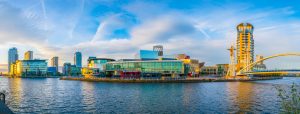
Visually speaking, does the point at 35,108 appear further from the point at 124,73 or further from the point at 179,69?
the point at 179,69

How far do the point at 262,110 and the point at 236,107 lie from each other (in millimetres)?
4696

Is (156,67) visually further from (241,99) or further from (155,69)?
(241,99)

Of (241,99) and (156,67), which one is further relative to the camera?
(156,67)

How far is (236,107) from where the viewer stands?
51.7 metres

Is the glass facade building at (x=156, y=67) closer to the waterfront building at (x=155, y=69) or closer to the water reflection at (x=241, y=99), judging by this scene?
the waterfront building at (x=155, y=69)

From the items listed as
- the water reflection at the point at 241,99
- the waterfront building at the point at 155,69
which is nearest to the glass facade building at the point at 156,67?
the waterfront building at the point at 155,69

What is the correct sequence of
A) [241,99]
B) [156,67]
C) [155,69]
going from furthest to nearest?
[155,69], [156,67], [241,99]

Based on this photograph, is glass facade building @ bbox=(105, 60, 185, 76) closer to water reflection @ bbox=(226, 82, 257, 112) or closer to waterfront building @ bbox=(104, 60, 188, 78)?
waterfront building @ bbox=(104, 60, 188, 78)

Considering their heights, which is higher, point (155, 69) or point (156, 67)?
point (156, 67)

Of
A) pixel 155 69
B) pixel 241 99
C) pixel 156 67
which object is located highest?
pixel 156 67

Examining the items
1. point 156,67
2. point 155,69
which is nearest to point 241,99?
point 156,67

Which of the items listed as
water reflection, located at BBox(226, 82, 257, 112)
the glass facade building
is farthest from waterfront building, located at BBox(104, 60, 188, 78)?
water reflection, located at BBox(226, 82, 257, 112)

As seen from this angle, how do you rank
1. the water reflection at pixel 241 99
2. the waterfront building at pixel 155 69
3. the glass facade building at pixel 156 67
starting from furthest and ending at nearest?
the glass facade building at pixel 156 67 → the waterfront building at pixel 155 69 → the water reflection at pixel 241 99

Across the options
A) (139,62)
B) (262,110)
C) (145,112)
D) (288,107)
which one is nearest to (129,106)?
(145,112)
